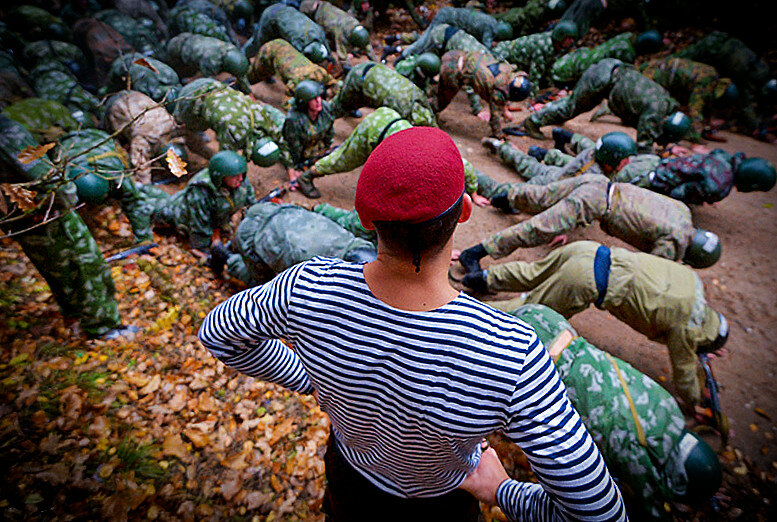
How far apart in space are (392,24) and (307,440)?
39.0 feet

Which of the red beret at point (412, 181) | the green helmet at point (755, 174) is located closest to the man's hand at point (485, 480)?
the red beret at point (412, 181)

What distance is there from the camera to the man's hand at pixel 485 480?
47.2 inches

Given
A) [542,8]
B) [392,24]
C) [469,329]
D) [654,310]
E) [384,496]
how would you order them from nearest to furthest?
[469,329] → [384,496] → [654,310] → [542,8] → [392,24]

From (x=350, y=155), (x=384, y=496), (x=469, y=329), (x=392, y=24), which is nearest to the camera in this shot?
(x=469, y=329)

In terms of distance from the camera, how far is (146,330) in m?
3.13

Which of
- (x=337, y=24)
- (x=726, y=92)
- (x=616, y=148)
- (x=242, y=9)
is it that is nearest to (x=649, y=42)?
(x=726, y=92)

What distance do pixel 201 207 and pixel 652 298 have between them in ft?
13.5

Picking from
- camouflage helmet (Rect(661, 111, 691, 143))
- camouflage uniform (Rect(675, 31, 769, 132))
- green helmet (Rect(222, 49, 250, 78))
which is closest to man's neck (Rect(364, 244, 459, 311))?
camouflage helmet (Rect(661, 111, 691, 143))

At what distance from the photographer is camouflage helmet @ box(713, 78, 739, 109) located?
265 inches

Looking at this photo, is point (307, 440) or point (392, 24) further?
point (392, 24)

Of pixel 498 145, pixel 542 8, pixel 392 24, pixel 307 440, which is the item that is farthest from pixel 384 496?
pixel 392 24

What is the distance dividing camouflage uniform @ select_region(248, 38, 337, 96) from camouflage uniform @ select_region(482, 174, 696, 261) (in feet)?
14.5

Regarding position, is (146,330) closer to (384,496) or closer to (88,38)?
(384,496)

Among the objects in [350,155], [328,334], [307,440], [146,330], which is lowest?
[307,440]
